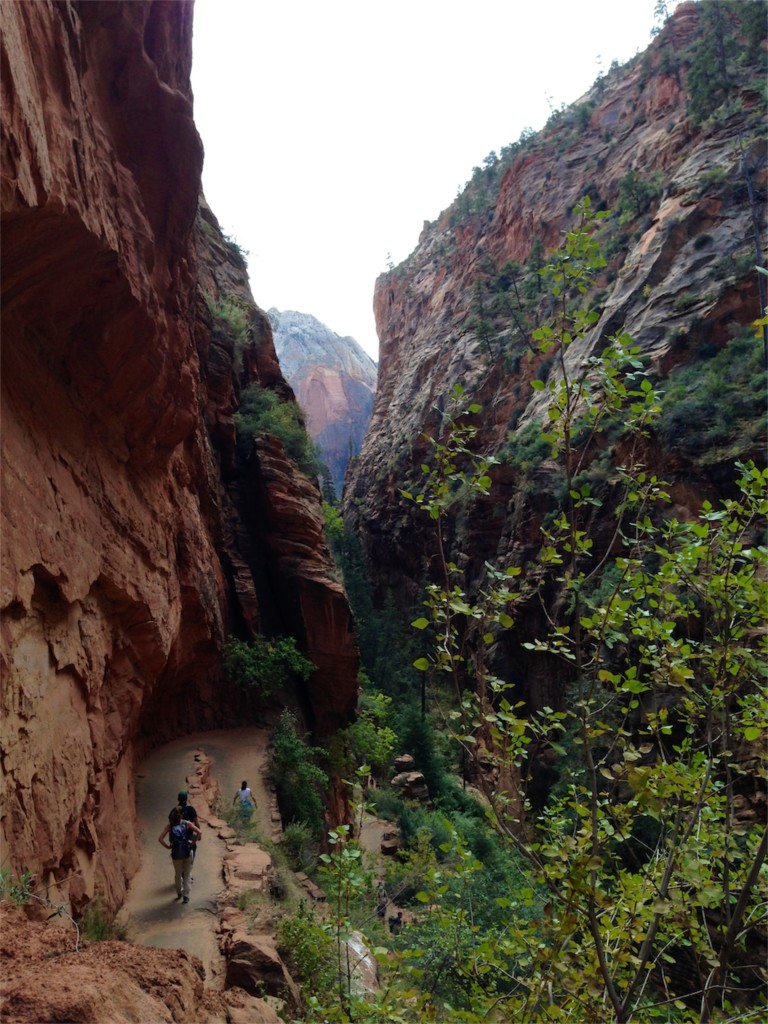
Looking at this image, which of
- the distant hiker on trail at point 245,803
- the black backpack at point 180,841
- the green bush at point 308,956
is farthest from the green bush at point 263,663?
the green bush at point 308,956

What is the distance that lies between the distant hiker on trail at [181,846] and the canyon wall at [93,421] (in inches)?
35.0

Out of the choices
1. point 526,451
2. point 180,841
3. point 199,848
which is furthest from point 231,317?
point 526,451

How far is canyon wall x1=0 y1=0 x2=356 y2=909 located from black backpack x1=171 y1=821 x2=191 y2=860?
0.94 metres

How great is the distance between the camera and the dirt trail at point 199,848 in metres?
7.65

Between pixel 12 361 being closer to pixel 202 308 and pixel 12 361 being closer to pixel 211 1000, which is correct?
pixel 211 1000

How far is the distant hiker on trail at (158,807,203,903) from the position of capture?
26.6 feet

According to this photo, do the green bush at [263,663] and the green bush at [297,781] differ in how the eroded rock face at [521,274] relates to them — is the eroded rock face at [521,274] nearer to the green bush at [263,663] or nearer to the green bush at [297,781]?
the green bush at [263,663]

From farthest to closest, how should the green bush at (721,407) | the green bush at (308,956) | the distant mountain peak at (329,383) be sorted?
the distant mountain peak at (329,383), the green bush at (721,407), the green bush at (308,956)

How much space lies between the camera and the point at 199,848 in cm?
1009

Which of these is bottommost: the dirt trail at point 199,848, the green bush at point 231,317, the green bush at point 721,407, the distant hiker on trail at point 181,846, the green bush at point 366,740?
the green bush at point 366,740

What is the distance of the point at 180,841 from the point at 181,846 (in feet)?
0.23

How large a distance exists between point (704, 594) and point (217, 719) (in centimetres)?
1507

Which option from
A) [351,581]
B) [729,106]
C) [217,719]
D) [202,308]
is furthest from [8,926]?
[729,106]

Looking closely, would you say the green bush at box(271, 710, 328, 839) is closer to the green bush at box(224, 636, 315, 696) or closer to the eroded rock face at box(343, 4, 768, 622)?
the green bush at box(224, 636, 315, 696)
